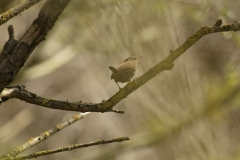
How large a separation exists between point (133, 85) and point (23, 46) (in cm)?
46

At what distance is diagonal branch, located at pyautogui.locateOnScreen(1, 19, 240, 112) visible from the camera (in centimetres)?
143

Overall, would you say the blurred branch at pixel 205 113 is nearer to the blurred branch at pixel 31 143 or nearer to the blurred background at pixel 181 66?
the blurred background at pixel 181 66

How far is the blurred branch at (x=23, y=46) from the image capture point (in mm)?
1456

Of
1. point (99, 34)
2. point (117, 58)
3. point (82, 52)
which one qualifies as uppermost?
point (82, 52)

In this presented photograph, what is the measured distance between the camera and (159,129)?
2939mm

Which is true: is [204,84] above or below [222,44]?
below

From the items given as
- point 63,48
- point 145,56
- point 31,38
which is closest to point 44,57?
point 63,48

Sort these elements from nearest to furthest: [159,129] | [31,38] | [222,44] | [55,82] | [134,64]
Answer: [31,38] → [134,64] → [222,44] → [159,129] → [55,82]

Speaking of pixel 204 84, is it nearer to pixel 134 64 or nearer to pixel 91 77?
pixel 134 64

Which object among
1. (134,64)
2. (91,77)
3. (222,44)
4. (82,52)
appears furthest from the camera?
(91,77)

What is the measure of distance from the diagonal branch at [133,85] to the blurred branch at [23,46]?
0.12m

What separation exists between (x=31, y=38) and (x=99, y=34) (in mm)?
1533

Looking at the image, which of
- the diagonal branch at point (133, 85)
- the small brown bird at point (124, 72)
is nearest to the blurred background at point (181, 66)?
the small brown bird at point (124, 72)

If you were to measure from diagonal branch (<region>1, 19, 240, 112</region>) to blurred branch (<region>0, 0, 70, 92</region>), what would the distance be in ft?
0.38
